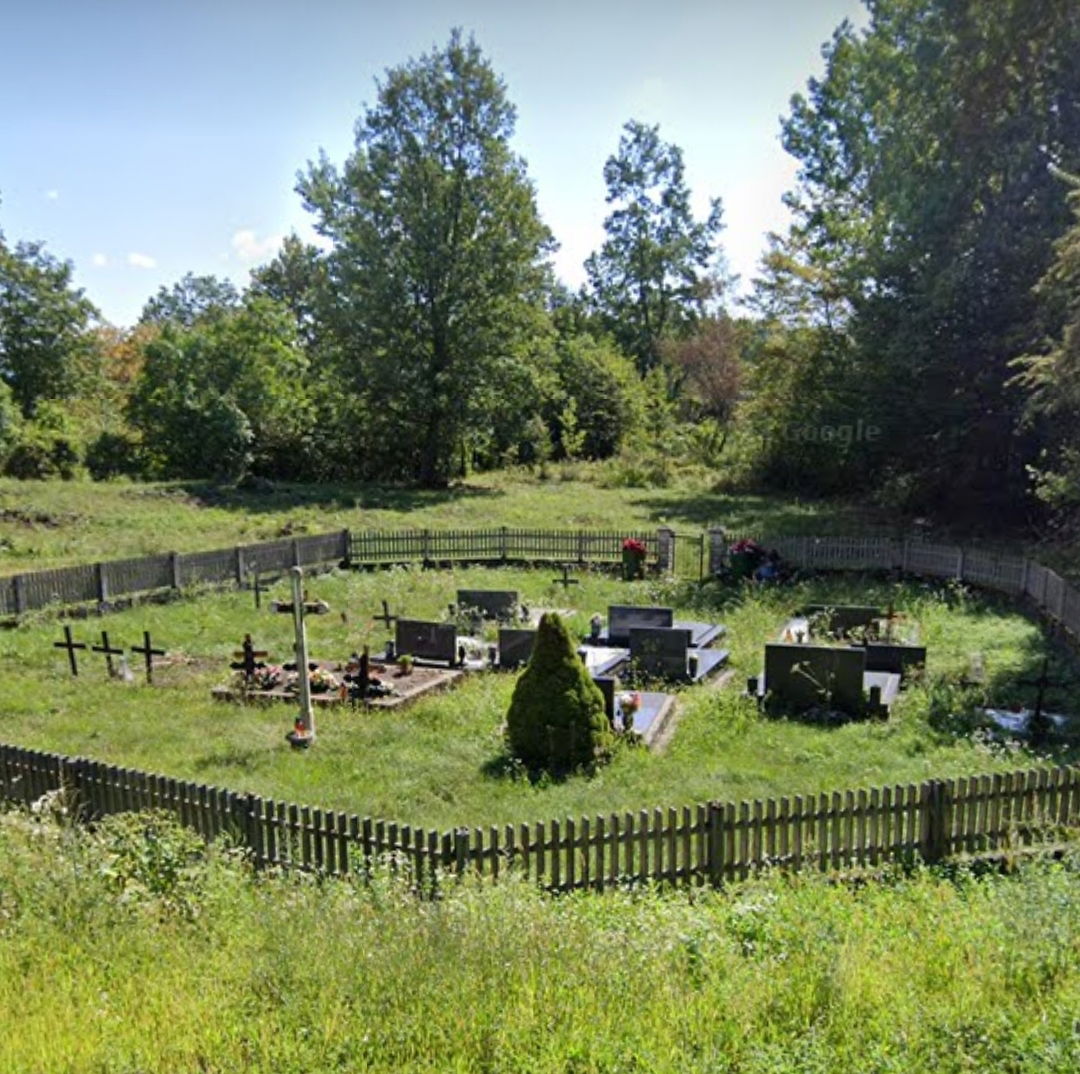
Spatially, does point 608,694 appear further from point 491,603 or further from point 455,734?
point 491,603

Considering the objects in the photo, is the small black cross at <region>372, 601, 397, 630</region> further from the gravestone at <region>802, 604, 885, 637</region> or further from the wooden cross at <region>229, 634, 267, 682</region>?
the gravestone at <region>802, 604, 885, 637</region>

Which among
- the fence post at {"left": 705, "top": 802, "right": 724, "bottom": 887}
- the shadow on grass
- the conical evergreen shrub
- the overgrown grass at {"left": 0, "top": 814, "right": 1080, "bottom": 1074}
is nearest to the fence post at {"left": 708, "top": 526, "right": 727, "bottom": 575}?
the conical evergreen shrub

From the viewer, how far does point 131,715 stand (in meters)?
13.4

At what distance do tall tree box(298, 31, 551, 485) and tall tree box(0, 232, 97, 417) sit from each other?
1687cm

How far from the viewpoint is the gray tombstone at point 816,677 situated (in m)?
13.1

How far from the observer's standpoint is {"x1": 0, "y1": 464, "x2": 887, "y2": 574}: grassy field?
27.4 metres

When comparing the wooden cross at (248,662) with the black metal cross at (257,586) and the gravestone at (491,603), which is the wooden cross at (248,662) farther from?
the black metal cross at (257,586)

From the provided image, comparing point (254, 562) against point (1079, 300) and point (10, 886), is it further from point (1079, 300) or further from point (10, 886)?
point (1079, 300)

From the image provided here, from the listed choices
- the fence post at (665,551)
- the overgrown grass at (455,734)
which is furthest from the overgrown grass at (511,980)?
the fence post at (665,551)

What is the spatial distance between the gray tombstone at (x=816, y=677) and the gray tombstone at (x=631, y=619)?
3.45m

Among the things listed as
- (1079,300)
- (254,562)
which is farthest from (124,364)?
(1079,300)

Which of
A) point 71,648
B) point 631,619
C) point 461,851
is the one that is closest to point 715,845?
point 461,851

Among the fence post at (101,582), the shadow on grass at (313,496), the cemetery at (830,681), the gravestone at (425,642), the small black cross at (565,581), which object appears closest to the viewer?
the cemetery at (830,681)

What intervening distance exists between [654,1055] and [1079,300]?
48.0 feet
